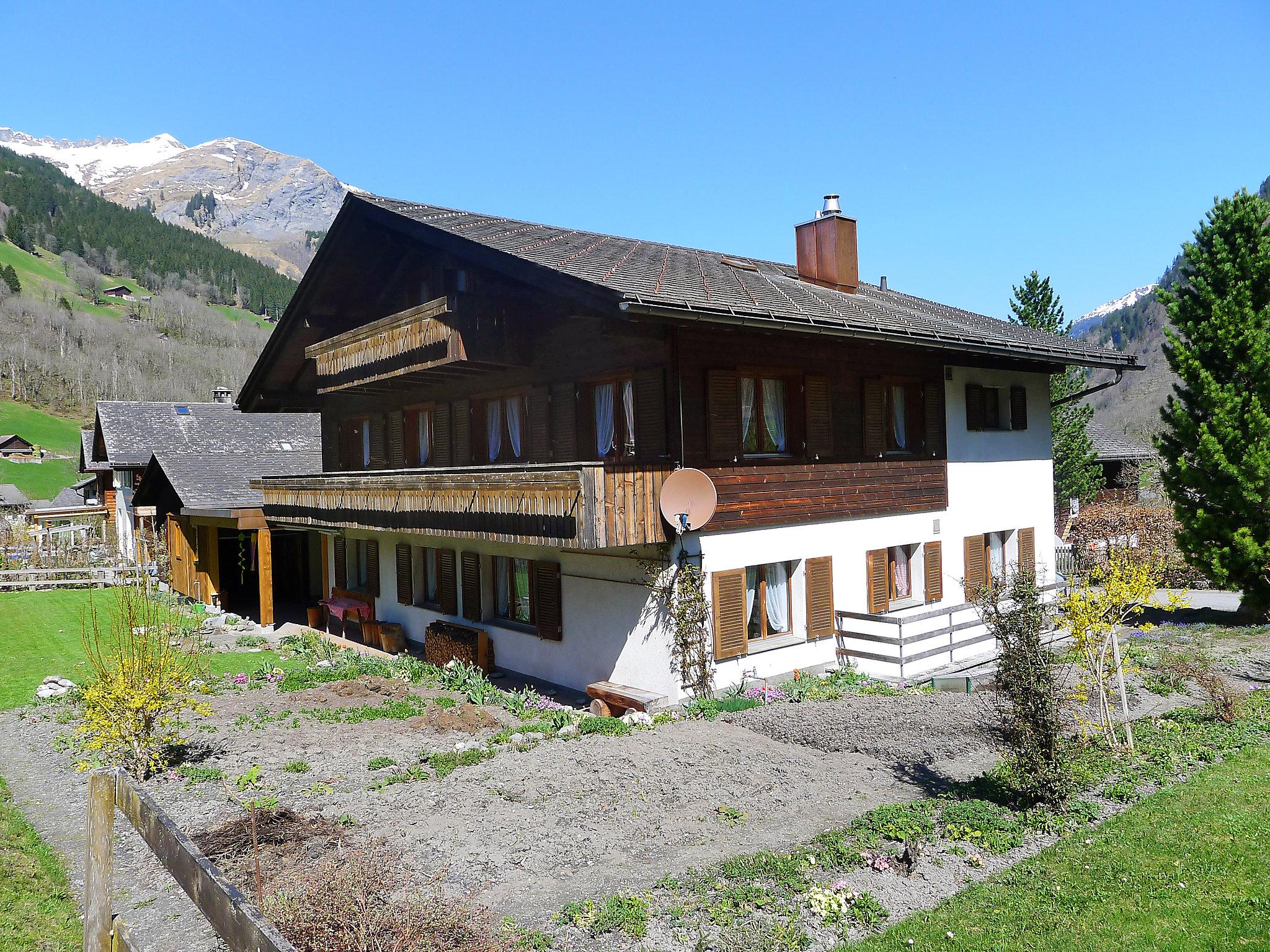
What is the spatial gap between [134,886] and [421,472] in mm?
8982

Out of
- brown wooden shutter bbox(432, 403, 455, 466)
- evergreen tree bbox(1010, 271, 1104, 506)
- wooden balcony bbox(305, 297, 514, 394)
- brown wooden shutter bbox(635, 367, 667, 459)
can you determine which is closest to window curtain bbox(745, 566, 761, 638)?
brown wooden shutter bbox(635, 367, 667, 459)

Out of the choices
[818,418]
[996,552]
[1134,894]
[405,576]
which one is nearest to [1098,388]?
[996,552]

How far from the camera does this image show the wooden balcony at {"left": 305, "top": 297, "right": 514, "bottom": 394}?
1448 centimetres

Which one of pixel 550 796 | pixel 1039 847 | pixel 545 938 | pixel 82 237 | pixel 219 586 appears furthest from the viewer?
pixel 82 237

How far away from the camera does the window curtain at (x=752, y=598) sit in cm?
1370

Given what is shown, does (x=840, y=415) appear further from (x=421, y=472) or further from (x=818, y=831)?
(x=818, y=831)

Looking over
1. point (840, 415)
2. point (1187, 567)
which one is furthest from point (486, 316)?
point (1187, 567)

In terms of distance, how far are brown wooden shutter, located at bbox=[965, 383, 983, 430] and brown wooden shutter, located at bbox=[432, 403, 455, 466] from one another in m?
10.8

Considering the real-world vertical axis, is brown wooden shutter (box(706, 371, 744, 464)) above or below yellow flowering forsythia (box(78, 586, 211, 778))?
above

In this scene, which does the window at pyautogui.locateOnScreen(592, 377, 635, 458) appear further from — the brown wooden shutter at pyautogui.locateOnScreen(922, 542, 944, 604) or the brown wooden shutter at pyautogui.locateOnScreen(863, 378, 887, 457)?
→ the brown wooden shutter at pyautogui.locateOnScreen(922, 542, 944, 604)

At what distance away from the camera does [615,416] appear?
1371cm

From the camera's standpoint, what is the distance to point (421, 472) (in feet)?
50.6

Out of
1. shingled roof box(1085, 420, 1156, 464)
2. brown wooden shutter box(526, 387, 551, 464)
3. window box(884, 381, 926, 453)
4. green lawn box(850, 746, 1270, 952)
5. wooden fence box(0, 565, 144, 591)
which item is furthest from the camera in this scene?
shingled roof box(1085, 420, 1156, 464)

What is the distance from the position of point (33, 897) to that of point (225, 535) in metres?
23.7
